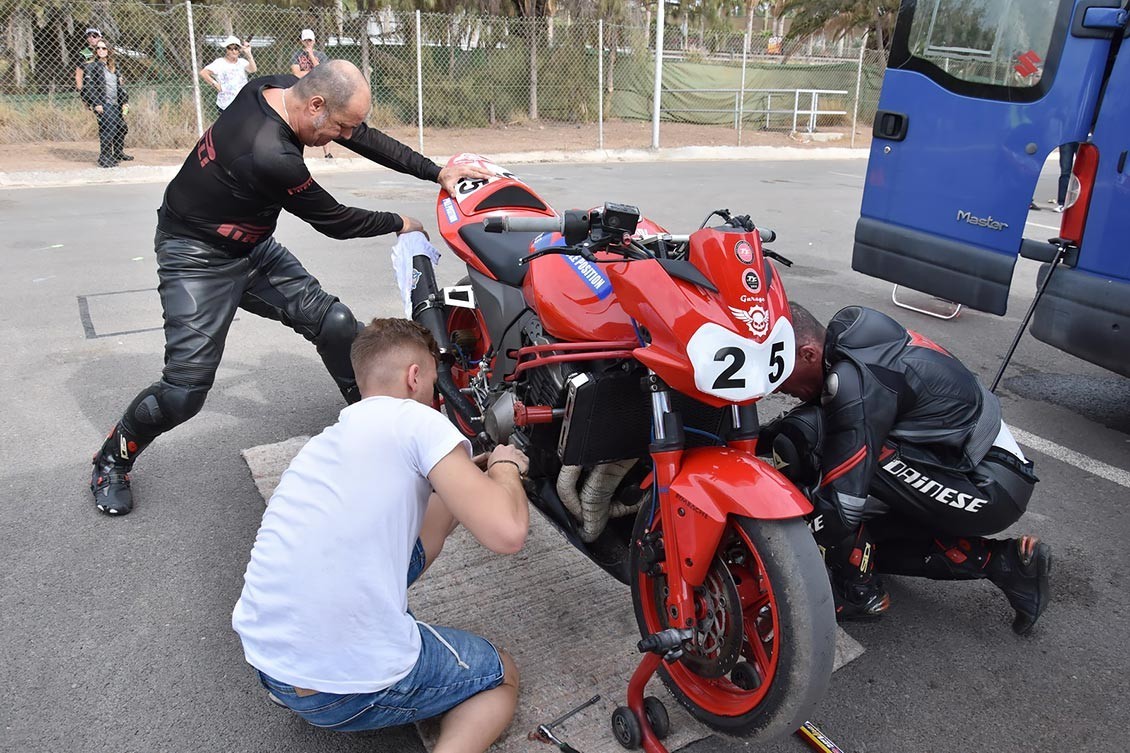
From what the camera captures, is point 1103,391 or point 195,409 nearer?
point 195,409

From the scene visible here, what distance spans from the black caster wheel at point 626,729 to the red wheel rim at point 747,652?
0.17m

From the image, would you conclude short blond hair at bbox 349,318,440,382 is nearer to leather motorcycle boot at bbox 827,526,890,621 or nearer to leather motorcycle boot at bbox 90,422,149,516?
leather motorcycle boot at bbox 827,526,890,621

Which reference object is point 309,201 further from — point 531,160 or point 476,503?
point 531,160

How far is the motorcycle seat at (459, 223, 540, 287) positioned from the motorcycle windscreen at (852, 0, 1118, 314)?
2.75 meters

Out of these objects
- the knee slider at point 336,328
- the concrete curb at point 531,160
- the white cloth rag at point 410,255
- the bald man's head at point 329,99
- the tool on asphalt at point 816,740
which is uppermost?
the bald man's head at point 329,99

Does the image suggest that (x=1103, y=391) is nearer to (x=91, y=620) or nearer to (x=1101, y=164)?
(x=1101, y=164)

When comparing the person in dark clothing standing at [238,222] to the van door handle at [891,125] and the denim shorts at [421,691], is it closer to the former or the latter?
the denim shorts at [421,691]

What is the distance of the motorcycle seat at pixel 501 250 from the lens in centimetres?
332

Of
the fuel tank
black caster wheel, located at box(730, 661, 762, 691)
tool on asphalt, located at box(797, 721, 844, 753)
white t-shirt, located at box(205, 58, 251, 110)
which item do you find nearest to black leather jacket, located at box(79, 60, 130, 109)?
white t-shirt, located at box(205, 58, 251, 110)

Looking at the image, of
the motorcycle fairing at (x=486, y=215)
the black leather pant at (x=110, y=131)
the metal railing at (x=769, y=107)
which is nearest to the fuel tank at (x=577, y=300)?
the motorcycle fairing at (x=486, y=215)

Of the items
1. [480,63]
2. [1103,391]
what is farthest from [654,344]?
[480,63]

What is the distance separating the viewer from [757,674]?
2.36 meters

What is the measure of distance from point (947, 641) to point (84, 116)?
15964 millimetres

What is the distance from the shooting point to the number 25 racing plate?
2158mm
